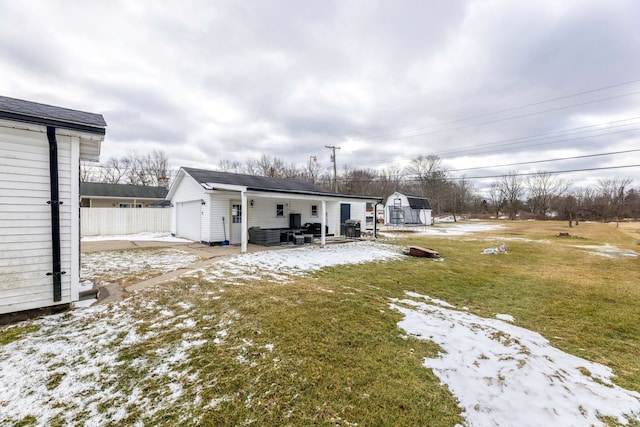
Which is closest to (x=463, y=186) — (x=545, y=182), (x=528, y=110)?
(x=545, y=182)

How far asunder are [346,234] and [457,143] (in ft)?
64.6

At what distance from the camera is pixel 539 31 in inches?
400

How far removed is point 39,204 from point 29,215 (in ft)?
0.63

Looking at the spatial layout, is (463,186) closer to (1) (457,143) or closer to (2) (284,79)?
(1) (457,143)

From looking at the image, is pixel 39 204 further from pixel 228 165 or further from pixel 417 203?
pixel 228 165

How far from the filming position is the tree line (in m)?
33.7

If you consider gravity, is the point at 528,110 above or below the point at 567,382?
above

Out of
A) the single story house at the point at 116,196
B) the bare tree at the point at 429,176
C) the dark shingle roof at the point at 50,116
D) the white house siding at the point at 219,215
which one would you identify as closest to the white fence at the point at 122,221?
the single story house at the point at 116,196

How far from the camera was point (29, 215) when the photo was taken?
12.5ft

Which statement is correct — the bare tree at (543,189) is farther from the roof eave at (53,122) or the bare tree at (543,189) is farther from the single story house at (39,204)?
the single story house at (39,204)

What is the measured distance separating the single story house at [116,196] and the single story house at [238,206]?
10.2 m

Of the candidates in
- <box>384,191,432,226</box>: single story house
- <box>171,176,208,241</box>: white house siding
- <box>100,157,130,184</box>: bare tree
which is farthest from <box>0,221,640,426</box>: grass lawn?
<box>100,157,130,184</box>: bare tree

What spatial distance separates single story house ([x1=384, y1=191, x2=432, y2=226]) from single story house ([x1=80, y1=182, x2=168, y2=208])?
24.2 m

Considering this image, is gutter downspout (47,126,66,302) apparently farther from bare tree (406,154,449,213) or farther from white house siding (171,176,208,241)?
bare tree (406,154,449,213)
